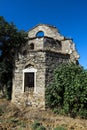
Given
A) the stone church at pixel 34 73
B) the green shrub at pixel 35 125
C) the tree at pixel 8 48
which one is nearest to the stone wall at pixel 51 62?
the stone church at pixel 34 73

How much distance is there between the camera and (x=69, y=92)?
15719 millimetres

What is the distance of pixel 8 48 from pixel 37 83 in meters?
5.50

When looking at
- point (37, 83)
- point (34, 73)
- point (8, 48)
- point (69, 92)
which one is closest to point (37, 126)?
point (69, 92)

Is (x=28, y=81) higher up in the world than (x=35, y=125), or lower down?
higher up

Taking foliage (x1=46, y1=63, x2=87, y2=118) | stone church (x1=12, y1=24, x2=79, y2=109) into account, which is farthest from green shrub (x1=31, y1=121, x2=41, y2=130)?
stone church (x1=12, y1=24, x2=79, y2=109)

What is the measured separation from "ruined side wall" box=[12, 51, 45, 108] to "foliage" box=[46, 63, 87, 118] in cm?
75

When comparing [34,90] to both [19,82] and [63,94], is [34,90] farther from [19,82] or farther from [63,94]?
[63,94]

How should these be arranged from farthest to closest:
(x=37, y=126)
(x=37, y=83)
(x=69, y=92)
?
(x=37, y=83)
(x=69, y=92)
(x=37, y=126)

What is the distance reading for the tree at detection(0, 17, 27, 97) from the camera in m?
19.9

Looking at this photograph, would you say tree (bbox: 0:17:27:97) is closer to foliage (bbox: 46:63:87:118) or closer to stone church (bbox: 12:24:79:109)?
stone church (bbox: 12:24:79:109)

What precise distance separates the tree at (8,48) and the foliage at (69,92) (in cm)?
467

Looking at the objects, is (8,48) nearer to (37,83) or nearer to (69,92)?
(37,83)

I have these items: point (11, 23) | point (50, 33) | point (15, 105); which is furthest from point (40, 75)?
point (50, 33)

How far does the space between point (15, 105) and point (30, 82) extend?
225 centimetres
